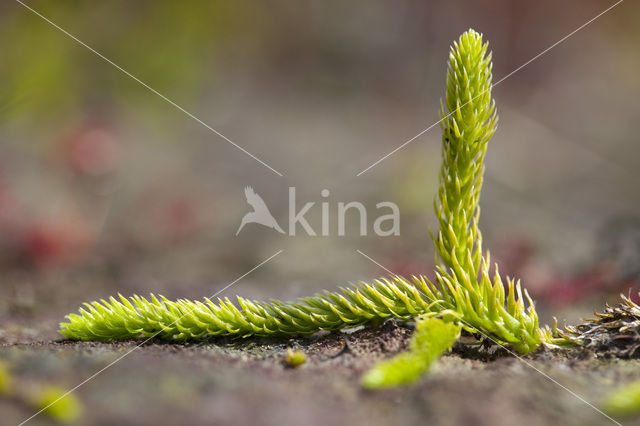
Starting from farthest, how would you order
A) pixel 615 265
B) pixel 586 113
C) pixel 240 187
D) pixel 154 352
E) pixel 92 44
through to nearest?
pixel 586 113 → pixel 92 44 → pixel 240 187 → pixel 615 265 → pixel 154 352

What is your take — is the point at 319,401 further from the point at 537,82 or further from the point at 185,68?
the point at 537,82

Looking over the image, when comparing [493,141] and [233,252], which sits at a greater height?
[493,141]

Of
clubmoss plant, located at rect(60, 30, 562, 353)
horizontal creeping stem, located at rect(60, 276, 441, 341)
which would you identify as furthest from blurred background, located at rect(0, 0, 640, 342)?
clubmoss plant, located at rect(60, 30, 562, 353)

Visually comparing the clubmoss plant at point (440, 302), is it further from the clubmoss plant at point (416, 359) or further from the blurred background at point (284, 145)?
the blurred background at point (284, 145)

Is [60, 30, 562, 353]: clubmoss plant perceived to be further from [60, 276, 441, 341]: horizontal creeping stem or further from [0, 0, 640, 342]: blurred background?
[0, 0, 640, 342]: blurred background

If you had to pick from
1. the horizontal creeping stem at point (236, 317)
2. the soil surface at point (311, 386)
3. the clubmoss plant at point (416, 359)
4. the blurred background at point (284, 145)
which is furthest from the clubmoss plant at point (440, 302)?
the blurred background at point (284, 145)

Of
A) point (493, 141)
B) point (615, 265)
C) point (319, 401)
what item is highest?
point (493, 141)

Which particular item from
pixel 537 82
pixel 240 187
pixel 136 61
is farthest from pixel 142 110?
pixel 537 82
